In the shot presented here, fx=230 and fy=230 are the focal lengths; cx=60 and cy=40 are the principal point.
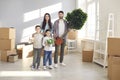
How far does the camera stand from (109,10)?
22.5ft

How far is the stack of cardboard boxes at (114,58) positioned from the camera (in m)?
4.71

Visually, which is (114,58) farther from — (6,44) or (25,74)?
(6,44)

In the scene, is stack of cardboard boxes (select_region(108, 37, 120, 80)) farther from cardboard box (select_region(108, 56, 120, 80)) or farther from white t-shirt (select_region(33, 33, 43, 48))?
white t-shirt (select_region(33, 33, 43, 48))

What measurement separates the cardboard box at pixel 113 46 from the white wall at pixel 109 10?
1541 mm

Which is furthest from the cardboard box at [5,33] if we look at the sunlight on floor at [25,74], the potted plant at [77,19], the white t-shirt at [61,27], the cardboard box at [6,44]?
the potted plant at [77,19]

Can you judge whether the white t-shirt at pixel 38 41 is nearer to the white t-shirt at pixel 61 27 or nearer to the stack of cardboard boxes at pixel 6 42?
the white t-shirt at pixel 61 27

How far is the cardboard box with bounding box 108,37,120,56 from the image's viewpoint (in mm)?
4984

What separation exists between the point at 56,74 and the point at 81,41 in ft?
13.7

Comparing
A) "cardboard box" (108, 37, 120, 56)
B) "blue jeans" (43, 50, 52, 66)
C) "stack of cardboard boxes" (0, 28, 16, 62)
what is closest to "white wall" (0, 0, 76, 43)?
"stack of cardboard boxes" (0, 28, 16, 62)

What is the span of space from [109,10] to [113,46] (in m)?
2.13

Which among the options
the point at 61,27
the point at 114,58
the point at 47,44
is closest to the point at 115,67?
the point at 114,58

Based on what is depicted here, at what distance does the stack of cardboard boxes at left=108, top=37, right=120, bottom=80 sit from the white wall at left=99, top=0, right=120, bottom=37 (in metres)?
1.55

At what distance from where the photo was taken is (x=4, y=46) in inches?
297

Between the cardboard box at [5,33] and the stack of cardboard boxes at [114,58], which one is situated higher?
the cardboard box at [5,33]
